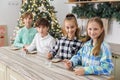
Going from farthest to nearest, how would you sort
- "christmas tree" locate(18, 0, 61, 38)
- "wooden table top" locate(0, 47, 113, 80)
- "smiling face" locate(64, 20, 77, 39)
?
"christmas tree" locate(18, 0, 61, 38) → "smiling face" locate(64, 20, 77, 39) → "wooden table top" locate(0, 47, 113, 80)

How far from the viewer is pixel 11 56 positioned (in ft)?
7.94

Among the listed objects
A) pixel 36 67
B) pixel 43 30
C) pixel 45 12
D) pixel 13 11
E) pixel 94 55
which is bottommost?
pixel 36 67

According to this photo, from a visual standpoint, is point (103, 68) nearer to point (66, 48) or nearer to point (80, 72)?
point (80, 72)

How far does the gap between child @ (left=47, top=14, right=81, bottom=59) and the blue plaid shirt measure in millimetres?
322

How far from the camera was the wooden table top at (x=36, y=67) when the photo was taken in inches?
65.9

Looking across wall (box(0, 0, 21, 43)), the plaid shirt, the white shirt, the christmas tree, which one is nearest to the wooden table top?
the plaid shirt

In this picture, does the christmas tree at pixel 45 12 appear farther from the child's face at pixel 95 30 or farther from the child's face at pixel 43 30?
the child's face at pixel 95 30

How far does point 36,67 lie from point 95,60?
0.54 m

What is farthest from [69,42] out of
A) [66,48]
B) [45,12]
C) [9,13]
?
[9,13]

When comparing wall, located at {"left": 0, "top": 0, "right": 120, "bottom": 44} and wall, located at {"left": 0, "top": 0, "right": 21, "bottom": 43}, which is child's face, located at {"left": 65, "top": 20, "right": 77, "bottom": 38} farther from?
wall, located at {"left": 0, "top": 0, "right": 21, "bottom": 43}

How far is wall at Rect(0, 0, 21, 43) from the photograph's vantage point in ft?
18.7

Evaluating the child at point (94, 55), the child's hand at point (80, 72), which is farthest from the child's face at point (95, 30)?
the child's hand at point (80, 72)

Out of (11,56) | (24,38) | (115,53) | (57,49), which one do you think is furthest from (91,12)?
(11,56)

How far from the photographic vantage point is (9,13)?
580 centimetres
